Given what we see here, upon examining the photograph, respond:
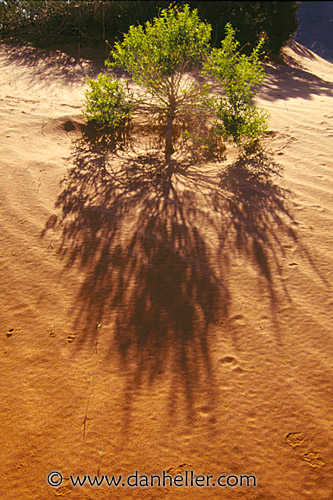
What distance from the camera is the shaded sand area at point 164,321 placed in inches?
55.7

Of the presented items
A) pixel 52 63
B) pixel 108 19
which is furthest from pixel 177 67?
pixel 108 19

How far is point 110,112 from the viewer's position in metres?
3.61

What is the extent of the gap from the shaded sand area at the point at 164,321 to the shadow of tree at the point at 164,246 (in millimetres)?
11

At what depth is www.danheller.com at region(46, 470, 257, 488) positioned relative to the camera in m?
1.34

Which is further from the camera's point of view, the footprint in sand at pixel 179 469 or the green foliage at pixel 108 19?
the green foliage at pixel 108 19

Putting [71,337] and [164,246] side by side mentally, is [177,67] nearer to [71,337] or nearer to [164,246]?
[164,246]

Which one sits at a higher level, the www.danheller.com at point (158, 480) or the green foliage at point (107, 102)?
the green foliage at point (107, 102)

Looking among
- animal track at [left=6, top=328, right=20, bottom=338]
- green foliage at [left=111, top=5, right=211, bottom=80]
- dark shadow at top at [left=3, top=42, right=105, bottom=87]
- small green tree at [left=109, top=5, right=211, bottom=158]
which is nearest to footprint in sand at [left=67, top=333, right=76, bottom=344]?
animal track at [left=6, top=328, right=20, bottom=338]

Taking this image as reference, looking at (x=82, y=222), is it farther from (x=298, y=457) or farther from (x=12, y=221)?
(x=298, y=457)

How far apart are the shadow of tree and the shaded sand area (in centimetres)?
1

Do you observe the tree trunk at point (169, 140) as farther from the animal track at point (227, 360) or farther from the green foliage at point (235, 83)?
the animal track at point (227, 360)

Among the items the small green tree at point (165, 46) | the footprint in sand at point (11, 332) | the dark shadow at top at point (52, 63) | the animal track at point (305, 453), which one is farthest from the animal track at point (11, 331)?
the dark shadow at top at point (52, 63)

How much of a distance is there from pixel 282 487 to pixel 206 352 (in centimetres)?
67

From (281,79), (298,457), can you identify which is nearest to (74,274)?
(298,457)
